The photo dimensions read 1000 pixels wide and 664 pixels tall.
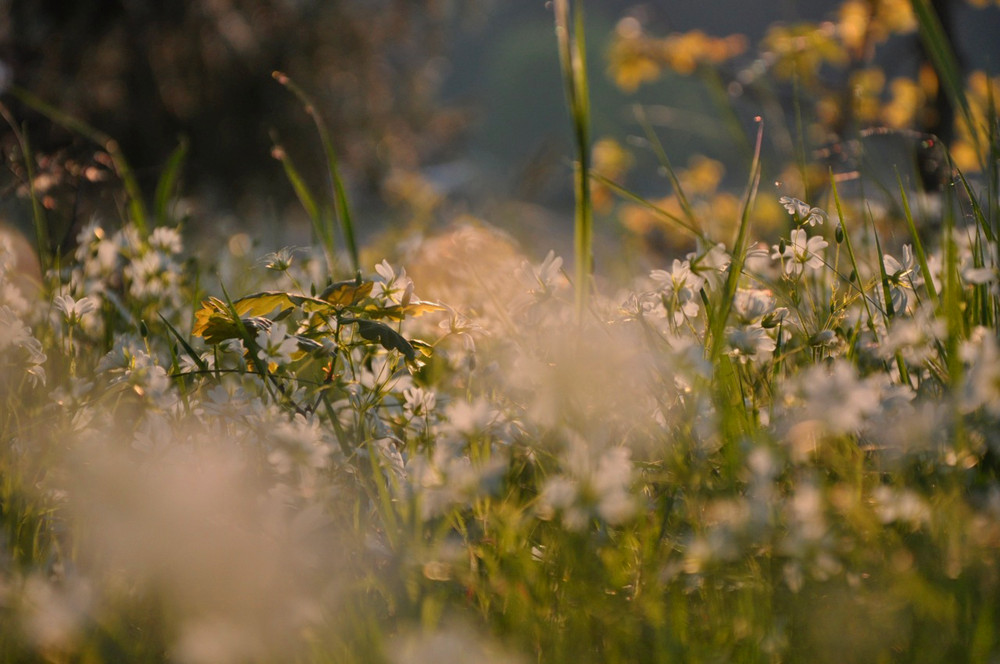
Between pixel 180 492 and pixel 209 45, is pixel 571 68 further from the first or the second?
pixel 209 45

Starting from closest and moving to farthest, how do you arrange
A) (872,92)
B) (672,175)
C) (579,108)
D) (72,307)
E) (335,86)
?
1. (579,108)
2. (72,307)
3. (672,175)
4. (872,92)
5. (335,86)

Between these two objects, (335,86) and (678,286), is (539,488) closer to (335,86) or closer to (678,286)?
(678,286)

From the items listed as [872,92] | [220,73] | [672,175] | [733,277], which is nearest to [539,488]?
[733,277]

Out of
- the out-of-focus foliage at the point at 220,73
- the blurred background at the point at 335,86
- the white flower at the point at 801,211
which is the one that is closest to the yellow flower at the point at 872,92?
the blurred background at the point at 335,86

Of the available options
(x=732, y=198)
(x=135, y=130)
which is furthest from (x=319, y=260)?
(x=135, y=130)

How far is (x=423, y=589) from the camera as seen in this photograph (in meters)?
0.92

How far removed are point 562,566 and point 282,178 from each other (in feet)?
21.8

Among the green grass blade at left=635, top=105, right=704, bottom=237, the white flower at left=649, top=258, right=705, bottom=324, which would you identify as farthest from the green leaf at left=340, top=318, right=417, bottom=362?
the green grass blade at left=635, top=105, right=704, bottom=237

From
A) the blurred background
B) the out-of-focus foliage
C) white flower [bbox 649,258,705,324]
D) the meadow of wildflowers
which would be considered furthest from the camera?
the out-of-focus foliage

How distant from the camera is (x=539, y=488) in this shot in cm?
113

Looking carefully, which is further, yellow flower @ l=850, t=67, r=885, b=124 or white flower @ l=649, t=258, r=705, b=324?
yellow flower @ l=850, t=67, r=885, b=124

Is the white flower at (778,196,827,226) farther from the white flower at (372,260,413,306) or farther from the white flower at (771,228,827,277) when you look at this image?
the white flower at (372,260,413,306)

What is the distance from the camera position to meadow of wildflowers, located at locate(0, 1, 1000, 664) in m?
0.77

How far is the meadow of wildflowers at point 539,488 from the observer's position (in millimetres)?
766
